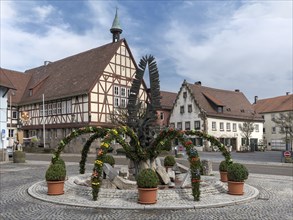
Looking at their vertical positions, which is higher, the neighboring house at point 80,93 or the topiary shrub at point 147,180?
the neighboring house at point 80,93

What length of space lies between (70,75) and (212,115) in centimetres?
2257

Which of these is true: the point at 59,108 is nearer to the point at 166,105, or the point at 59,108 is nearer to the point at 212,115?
the point at 166,105

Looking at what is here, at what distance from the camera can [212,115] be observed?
54344mm

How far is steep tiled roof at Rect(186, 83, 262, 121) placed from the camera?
55.7 m

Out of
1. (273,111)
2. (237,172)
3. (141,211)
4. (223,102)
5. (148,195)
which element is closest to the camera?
(141,211)

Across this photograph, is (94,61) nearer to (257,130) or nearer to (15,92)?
(15,92)

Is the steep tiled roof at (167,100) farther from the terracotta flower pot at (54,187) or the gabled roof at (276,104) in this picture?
the terracotta flower pot at (54,187)

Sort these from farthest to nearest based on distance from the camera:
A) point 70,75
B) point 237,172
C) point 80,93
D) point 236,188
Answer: point 70,75 < point 80,93 < point 236,188 < point 237,172

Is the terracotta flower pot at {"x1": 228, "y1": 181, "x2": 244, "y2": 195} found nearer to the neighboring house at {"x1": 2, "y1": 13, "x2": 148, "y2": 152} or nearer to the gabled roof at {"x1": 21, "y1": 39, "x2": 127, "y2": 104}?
the neighboring house at {"x1": 2, "y1": 13, "x2": 148, "y2": 152}

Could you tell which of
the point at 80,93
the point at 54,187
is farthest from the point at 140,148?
the point at 80,93

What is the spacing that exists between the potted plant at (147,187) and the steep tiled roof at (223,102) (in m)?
44.3

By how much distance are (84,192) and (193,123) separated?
146 ft

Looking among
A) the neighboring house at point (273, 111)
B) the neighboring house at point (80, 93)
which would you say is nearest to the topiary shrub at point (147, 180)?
the neighboring house at point (80, 93)

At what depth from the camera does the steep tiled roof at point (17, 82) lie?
5484 cm
